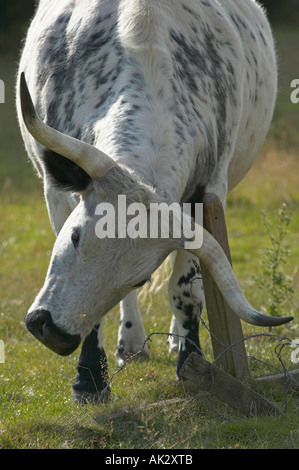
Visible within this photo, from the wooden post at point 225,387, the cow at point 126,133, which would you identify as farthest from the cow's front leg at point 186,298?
the wooden post at point 225,387

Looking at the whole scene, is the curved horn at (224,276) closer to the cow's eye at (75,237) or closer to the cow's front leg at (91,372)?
the cow's eye at (75,237)

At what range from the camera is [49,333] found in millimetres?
3416

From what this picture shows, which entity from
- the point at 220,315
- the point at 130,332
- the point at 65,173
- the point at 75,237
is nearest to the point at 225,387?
the point at 220,315

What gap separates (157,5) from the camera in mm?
4227

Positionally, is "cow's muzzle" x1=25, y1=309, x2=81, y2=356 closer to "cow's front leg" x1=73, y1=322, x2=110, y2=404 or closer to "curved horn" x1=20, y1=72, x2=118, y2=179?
"curved horn" x1=20, y1=72, x2=118, y2=179

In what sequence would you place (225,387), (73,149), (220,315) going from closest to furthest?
(73,149)
(225,387)
(220,315)

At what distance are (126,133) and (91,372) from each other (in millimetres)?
1523

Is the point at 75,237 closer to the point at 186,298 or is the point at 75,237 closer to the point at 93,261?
the point at 93,261

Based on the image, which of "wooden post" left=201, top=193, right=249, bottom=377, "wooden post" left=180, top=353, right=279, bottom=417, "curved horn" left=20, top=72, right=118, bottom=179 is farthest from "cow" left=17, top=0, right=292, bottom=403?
"wooden post" left=180, top=353, right=279, bottom=417

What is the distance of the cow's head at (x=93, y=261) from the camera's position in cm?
338

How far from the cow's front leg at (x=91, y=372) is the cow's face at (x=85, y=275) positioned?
91 cm
